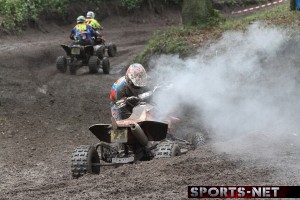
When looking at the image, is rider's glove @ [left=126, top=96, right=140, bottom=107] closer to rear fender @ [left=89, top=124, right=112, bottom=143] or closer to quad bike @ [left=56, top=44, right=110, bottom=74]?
rear fender @ [left=89, top=124, right=112, bottom=143]

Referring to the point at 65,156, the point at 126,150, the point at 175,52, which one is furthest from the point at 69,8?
the point at 126,150

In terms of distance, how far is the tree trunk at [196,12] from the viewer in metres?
17.3

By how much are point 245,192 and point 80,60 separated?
13.1 m

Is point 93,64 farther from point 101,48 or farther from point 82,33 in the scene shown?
point 82,33

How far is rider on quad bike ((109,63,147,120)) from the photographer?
9.14 metres

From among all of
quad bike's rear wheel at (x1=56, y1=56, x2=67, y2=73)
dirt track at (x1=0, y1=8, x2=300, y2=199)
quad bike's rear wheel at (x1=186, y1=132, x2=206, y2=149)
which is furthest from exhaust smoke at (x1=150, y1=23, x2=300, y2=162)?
quad bike's rear wheel at (x1=56, y1=56, x2=67, y2=73)

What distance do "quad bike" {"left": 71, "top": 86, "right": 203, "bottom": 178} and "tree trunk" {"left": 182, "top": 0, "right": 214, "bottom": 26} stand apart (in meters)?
8.65

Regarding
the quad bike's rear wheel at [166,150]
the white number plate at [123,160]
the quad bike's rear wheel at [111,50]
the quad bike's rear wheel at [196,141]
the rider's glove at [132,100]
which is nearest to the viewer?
the quad bike's rear wheel at [166,150]

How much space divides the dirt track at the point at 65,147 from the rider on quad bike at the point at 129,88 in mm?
978

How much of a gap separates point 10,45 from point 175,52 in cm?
891

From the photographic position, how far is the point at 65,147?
36.5ft

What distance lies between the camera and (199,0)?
57.3 feet

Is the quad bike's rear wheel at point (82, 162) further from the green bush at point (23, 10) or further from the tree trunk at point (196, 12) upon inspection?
the green bush at point (23, 10)

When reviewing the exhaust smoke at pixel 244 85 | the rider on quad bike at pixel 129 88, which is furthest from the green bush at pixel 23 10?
the rider on quad bike at pixel 129 88
